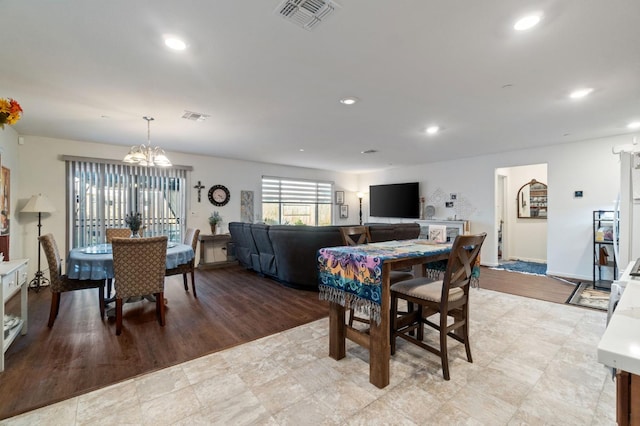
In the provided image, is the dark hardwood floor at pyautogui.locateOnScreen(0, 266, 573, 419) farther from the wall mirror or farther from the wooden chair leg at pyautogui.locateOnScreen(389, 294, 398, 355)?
the wall mirror

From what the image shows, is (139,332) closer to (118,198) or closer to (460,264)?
(460,264)

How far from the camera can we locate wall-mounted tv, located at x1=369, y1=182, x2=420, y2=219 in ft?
23.7

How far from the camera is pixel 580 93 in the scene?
9.23 ft

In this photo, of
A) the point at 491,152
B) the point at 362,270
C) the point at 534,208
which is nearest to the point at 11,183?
the point at 362,270

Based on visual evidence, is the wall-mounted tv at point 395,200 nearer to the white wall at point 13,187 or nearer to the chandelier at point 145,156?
the chandelier at point 145,156

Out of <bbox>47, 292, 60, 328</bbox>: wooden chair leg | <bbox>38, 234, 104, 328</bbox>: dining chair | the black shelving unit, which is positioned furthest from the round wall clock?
the black shelving unit

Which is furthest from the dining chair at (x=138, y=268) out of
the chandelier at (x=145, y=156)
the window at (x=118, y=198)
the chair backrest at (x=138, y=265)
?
the window at (x=118, y=198)

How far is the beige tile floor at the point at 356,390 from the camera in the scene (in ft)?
5.41

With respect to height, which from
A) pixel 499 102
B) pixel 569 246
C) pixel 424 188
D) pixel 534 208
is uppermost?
pixel 499 102

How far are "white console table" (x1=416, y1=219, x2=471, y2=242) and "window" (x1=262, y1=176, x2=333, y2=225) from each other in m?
2.92

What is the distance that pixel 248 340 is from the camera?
262 centimetres

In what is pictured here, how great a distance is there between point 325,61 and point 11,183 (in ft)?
15.9

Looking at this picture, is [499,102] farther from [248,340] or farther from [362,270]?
[248,340]

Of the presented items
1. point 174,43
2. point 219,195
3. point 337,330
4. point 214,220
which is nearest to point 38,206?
point 214,220
